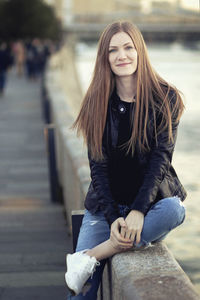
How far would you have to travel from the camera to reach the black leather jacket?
2807 mm

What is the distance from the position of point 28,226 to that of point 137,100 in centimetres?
307

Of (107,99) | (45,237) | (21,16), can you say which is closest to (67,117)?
(45,237)

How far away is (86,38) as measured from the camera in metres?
81.0

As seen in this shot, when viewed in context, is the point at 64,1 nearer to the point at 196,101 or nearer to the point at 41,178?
the point at 196,101

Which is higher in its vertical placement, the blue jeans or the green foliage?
the blue jeans

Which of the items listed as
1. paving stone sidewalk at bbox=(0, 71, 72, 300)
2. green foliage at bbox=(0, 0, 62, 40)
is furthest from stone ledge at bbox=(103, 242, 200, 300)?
green foliage at bbox=(0, 0, 62, 40)

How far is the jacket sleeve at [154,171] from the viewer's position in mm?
2779

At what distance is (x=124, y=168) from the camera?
2949 mm

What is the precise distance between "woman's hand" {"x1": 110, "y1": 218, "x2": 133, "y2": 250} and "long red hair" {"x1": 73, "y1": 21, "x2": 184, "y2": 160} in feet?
1.13

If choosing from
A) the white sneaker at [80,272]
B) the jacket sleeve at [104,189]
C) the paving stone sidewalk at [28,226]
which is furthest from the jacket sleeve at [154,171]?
the paving stone sidewalk at [28,226]

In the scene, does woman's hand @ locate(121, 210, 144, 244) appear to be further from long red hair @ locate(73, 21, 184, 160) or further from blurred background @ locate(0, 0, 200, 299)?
blurred background @ locate(0, 0, 200, 299)

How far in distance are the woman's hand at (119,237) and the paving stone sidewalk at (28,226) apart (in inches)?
35.9

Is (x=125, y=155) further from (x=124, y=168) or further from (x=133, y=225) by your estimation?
(x=133, y=225)

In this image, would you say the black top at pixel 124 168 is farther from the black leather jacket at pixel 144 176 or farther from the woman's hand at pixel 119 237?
the woman's hand at pixel 119 237
